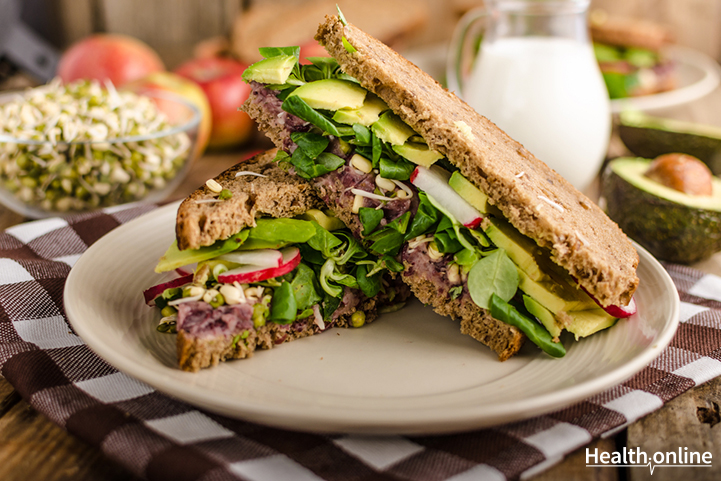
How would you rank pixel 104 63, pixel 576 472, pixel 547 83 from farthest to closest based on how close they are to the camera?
pixel 104 63 < pixel 547 83 < pixel 576 472

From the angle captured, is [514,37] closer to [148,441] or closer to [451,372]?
[451,372]

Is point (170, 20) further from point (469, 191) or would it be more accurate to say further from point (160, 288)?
point (469, 191)

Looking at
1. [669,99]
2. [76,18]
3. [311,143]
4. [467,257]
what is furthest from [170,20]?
[467,257]

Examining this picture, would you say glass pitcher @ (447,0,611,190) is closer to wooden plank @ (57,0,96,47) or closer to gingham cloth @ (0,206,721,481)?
gingham cloth @ (0,206,721,481)

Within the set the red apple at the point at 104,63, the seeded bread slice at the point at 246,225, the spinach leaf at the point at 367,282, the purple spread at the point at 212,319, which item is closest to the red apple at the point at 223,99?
the red apple at the point at 104,63

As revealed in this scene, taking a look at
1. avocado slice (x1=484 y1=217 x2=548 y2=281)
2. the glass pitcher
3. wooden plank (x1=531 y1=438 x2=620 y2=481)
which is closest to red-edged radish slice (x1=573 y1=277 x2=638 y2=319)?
avocado slice (x1=484 y1=217 x2=548 y2=281)

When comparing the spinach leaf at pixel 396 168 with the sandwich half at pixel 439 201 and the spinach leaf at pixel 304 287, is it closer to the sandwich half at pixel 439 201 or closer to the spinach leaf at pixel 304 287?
the sandwich half at pixel 439 201
